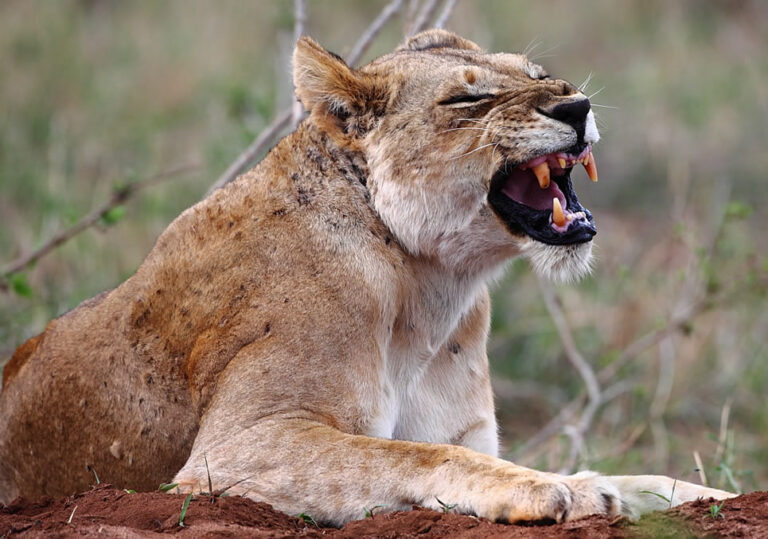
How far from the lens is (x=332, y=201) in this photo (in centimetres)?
445

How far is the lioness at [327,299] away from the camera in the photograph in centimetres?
412

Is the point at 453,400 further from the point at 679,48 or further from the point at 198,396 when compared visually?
the point at 679,48

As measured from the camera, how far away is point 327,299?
424 cm

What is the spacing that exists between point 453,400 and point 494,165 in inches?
38.8

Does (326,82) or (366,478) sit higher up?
(326,82)

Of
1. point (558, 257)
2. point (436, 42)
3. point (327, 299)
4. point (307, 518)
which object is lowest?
point (307, 518)

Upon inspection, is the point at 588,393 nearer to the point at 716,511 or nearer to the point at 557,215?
the point at 557,215

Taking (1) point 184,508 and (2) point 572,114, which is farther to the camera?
(2) point 572,114

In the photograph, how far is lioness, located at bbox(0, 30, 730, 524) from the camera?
4.12 m

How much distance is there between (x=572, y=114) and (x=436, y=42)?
1.05 m

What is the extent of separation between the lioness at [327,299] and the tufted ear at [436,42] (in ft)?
0.85

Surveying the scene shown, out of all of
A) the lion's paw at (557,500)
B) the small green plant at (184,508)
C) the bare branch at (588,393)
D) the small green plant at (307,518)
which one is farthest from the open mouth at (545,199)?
the bare branch at (588,393)

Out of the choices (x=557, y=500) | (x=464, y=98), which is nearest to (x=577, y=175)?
(x=464, y=98)

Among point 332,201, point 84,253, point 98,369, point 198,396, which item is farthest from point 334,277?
point 84,253
